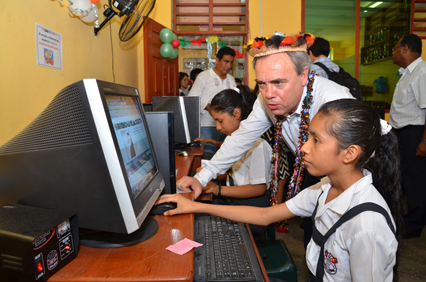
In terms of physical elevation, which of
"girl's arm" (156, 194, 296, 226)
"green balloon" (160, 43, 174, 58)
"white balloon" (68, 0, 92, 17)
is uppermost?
"green balloon" (160, 43, 174, 58)

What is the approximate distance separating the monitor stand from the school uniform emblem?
1.68 feet

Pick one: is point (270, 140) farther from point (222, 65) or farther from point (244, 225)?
point (222, 65)

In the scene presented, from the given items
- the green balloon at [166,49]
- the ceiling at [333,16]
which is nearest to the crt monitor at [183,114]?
the green balloon at [166,49]

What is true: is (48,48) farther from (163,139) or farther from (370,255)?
(370,255)

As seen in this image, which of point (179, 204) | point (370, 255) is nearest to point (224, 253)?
point (179, 204)

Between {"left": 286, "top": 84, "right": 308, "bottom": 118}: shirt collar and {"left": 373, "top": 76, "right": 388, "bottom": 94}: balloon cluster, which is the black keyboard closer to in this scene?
{"left": 286, "top": 84, "right": 308, "bottom": 118}: shirt collar

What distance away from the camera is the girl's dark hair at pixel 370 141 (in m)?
0.91

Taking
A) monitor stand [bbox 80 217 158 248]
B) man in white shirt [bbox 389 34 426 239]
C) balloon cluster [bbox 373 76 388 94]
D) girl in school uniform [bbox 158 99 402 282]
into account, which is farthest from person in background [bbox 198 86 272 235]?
balloon cluster [bbox 373 76 388 94]

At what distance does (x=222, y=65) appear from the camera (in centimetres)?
379

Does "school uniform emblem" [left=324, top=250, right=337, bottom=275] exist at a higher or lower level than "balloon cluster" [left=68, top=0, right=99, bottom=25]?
lower

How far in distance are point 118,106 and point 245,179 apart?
1184 mm

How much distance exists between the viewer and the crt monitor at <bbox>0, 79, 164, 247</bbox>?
667 millimetres

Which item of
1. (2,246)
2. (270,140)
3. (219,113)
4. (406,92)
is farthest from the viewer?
(406,92)

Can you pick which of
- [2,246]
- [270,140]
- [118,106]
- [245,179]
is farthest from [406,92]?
[2,246]
